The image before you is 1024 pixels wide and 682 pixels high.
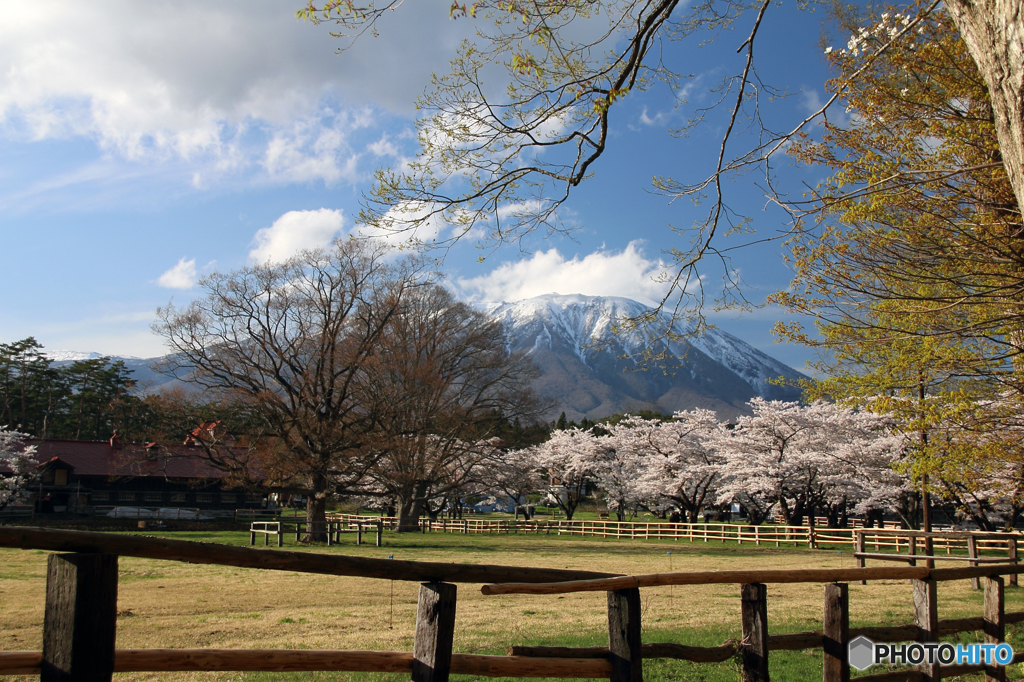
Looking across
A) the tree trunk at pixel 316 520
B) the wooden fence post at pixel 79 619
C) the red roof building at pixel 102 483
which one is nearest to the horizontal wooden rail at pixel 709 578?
the wooden fence post at pixel 79 619

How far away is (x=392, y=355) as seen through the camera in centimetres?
3353

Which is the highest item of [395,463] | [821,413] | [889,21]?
[889,21]

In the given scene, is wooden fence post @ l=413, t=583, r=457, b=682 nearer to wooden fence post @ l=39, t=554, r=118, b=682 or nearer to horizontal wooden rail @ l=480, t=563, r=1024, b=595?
horizontal wooden rail @ l=480, t=563, r=1024, b=595

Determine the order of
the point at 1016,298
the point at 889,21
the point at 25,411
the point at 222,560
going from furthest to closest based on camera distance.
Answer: the point at 25,411 → the point at 1016,298 → the point at 889,21 → the point at 222,560

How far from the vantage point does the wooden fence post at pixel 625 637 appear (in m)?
3.55

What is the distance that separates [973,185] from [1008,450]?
18.6 ft

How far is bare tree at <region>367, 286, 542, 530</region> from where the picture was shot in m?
32.9

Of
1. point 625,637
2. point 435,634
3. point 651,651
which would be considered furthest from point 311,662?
point 651,651

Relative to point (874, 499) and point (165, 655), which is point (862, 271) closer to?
point (165, 655)

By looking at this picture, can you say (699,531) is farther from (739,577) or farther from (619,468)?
(739,577)

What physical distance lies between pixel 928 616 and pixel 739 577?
220 centimetres

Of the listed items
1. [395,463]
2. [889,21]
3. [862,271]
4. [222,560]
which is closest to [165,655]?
[222,560]

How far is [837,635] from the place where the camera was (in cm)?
440
